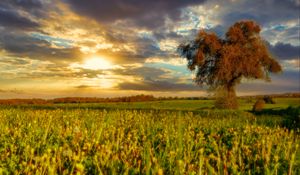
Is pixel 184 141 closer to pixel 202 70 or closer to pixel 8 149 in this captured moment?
pixel 8 149

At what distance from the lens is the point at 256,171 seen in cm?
534

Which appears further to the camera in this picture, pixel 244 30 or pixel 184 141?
pixel 244 30

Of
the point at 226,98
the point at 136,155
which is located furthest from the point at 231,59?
the point at 136,155

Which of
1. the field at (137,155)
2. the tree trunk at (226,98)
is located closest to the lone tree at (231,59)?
the tree trunk at (226,98)

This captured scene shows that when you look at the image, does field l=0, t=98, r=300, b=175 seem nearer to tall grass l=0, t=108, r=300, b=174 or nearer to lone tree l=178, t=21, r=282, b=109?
tall grass l=0, t=108, r=300, b=174

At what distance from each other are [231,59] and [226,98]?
456 centimetres

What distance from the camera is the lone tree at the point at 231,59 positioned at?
40688mm

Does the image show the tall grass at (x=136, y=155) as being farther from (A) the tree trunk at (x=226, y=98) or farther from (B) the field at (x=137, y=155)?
(A) the tree trunk at (x=226, y=98)

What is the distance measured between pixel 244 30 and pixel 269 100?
16171mm

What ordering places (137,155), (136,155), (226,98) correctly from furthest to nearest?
(226,98) → (136,155) → (137,155)

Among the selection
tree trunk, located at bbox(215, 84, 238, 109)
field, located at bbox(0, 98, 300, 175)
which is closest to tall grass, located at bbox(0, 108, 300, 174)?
field, located at bbox(0, 98, 300, 175)

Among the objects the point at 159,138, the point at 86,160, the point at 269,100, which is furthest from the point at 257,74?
the point at 86,160

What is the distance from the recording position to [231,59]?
40688 millimetres

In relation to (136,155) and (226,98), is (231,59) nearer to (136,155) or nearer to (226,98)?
(226,98)
